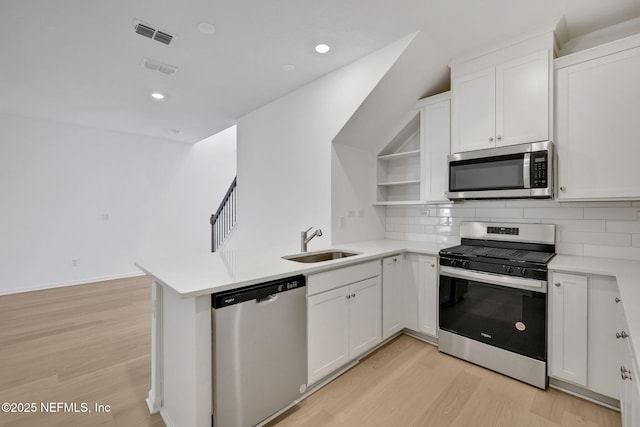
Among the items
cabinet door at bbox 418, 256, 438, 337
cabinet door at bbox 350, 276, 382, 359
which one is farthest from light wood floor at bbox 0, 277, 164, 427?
cabinet door at bbox 418, 256, 438, 337

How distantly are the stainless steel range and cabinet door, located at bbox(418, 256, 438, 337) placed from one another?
0.37 ft

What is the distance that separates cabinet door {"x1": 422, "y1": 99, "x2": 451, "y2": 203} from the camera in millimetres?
2893

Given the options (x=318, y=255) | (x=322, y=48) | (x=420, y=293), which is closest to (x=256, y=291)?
(x=318, y=255)

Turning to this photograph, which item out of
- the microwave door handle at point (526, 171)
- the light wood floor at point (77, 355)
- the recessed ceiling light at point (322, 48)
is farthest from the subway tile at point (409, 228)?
the light wood floor at point (77, 355)

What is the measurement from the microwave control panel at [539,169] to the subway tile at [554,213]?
0.42 m

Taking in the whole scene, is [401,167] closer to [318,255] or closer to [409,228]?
[409,228]

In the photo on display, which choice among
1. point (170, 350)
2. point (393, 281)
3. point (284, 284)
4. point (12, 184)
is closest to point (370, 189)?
point (393, 281)

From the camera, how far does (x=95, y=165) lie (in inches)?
203

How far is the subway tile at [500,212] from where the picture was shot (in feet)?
8.79

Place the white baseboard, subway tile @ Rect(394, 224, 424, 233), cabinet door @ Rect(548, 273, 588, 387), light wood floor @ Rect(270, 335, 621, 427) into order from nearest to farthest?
light wood floor @ Rect(270, 335, 621, 427), cabinet door @ Rect(548, 273, 588, 387), subway tile @ Rect(394, 224, 424, 233), the white baseboard

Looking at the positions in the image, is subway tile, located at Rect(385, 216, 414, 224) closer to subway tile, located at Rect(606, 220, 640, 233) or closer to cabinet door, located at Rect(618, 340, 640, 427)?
subway tile, located at Rect(606, 220, 640, 233)

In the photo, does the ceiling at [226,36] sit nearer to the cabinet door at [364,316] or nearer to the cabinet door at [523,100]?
the cabinet door at [523,100]

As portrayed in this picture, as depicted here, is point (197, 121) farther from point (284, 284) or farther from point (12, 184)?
point (284, 284)

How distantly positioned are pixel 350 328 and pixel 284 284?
834 mm
